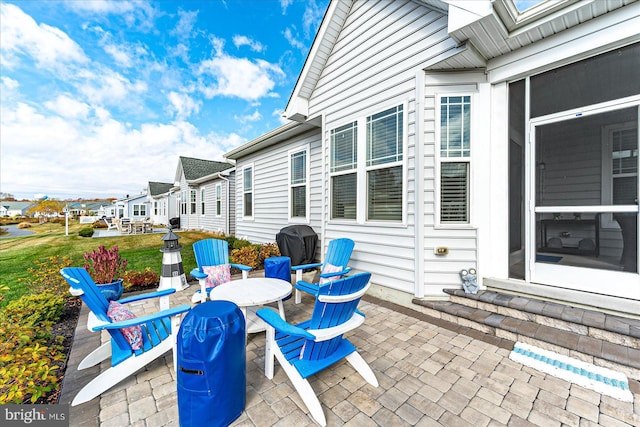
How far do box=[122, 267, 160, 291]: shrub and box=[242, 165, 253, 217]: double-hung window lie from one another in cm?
404

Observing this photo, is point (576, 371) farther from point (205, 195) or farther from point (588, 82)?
point (205, 195)

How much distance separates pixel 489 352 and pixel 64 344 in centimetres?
466

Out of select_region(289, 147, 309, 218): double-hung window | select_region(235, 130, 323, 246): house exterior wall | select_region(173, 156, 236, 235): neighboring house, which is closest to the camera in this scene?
select_region(235, 130, 323, 246): house exterior wall

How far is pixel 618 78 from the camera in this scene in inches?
109

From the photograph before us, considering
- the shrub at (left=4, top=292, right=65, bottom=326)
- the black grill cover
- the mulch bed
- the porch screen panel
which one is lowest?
the mulch bed

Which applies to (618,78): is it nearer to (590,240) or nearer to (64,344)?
(590,240)

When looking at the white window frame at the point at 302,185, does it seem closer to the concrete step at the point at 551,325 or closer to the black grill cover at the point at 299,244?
the black grill cover at the point at 299,244

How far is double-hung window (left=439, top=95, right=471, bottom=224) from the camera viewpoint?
3.53m

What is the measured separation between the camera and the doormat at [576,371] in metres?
2.05

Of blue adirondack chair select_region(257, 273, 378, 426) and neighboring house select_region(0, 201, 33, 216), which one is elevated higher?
neighboring house select_region(0, 201, 33, 216)

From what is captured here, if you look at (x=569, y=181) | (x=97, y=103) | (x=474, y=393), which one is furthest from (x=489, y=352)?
(x=97, y=103)

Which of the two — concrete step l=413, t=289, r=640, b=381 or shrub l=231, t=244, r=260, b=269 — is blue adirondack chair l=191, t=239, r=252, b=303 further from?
concrete step l=413, t=289, r=640, b=381

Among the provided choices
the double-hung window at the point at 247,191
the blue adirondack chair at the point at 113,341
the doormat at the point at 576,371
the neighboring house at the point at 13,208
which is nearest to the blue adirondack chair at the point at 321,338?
the blue adirondack chair at the point at 113,341

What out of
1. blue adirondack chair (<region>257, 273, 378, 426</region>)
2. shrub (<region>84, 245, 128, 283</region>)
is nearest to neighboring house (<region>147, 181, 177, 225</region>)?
shrub (<region>84, 245, 128, 283</region>)
